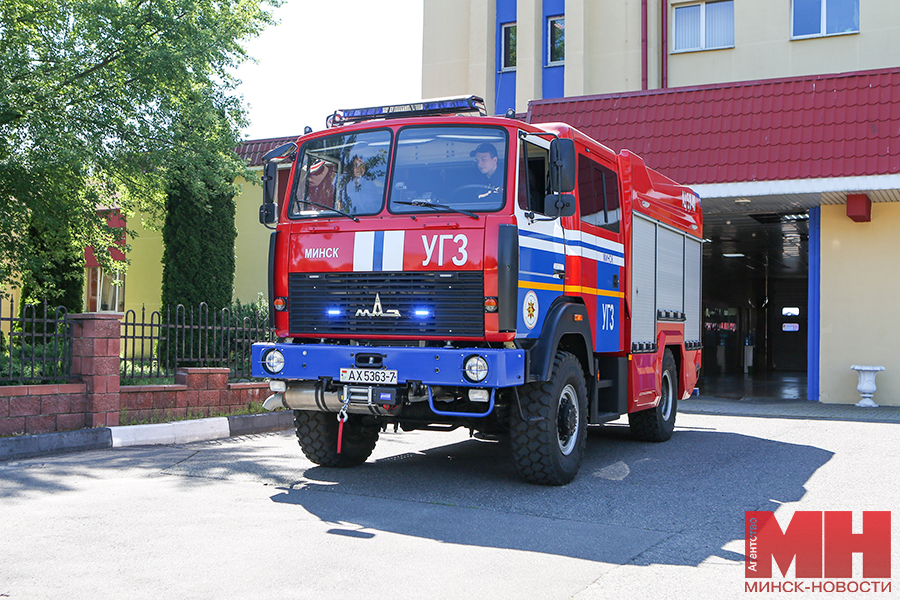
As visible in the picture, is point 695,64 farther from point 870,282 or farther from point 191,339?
point 191,339

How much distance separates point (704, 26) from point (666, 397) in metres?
13.8

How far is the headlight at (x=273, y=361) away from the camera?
7188 mm

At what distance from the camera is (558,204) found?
22.6 ft

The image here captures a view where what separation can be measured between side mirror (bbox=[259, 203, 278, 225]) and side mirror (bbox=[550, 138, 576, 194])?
2.56 m

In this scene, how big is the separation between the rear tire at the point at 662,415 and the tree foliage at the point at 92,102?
8.21 m

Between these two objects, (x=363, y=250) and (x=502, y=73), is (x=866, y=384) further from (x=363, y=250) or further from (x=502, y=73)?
(x=502, y=73)

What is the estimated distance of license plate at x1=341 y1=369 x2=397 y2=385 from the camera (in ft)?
21.9

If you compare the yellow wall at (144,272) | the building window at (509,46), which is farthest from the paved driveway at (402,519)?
the yellow wall at (144,272)

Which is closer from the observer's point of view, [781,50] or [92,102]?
[92,102]

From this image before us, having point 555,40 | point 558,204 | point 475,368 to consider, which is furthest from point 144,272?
point 475,368

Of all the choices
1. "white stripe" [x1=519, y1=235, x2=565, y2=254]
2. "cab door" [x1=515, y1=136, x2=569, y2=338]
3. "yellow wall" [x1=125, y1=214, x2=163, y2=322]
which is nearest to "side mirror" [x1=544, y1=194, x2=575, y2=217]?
"cab door" [x1=515, y1=136, x2=569, y2=338]

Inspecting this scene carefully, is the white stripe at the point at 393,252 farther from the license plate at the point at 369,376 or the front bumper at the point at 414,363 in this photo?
the license plate at the point at 369,376

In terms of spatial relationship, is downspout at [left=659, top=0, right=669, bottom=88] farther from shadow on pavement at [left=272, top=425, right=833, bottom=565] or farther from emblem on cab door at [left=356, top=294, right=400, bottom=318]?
emblem on cab door at [left=356, top=294, right=400, bottom=318]

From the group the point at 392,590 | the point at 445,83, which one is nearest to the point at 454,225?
the point at 392,590
